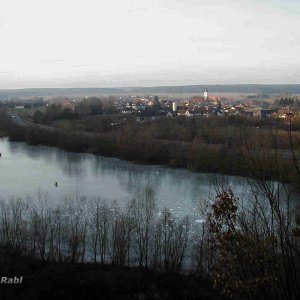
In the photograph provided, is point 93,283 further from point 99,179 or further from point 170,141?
point 170,141

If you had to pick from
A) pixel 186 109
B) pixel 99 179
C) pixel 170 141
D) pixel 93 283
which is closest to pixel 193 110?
pixel 186 109

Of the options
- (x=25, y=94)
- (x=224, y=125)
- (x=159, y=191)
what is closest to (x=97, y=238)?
(x=159, y=191)

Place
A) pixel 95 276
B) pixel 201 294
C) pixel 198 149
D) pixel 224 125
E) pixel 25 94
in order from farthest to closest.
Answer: pixel 25 94 → pixel 224 125 → pixel 198 149 → pixel 95 276 → pixel 201 294

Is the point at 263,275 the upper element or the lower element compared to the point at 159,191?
upper

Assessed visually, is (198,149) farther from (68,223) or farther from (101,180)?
(68,223)

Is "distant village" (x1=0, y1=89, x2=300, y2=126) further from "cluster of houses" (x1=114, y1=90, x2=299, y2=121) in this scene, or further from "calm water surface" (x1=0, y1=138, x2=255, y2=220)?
"calm water surface" (x1=0, y1=138, x2=255, y2=220)

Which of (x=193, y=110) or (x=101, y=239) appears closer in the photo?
(x=101, y=239)

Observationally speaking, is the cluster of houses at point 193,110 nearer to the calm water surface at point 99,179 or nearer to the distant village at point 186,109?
the distant village at point 186,109

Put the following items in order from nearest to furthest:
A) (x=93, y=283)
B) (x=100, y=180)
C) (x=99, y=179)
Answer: (x=93, y=283) → (x=100, y=180) → (x=99, y=179)

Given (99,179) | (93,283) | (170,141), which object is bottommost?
(99,179)

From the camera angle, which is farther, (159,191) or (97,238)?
(159,191)
